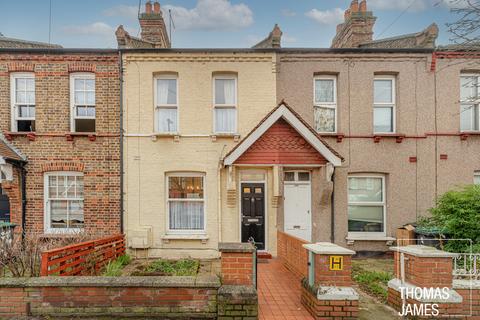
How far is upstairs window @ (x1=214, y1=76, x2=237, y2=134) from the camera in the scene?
921cm

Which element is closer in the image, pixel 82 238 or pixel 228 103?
pixel 82 238

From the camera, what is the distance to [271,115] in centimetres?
806

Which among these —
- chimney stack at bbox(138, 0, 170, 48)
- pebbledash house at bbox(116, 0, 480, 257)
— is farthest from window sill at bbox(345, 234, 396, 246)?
chimney stack at bbox(138, 0, 170, 48)

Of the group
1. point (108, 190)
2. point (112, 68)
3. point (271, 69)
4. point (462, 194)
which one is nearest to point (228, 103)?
point (271, 69)

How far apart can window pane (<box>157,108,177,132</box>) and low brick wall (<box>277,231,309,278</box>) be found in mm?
4923

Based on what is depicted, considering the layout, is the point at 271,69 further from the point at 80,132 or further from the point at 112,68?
→ the point at 80,132

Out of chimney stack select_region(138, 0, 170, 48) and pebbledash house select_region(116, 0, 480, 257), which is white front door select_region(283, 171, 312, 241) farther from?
chimney stack select_region(138, 0, 170, 48)

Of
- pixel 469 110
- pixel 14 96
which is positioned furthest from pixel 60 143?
pixel 469 110

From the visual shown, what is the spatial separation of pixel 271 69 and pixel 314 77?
1.51 metres

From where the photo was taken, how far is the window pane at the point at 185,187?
9.15 meters

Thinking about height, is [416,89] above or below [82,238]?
above

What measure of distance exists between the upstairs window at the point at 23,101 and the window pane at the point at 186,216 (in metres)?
5.51

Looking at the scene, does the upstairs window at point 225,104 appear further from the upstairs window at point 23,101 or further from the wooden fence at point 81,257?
the upstairs window at point 23,101

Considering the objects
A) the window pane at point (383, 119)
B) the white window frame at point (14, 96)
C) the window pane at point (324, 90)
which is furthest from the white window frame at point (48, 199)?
the window pane at point (383, 119)
